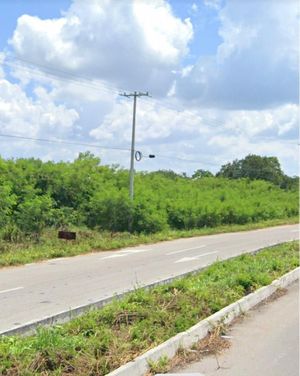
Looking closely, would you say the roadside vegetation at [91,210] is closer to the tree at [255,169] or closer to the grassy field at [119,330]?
the grassy field at [119,330]

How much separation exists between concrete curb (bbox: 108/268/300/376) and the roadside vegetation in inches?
361

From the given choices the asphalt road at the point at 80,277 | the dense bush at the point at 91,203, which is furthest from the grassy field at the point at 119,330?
the dense bush at the point at 91,203

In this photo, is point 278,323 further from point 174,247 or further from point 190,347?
point 174,247

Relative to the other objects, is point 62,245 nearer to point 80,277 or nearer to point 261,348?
point 80,277

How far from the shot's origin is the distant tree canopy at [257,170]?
330ft

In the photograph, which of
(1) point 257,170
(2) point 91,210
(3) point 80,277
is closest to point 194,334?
(3) point 80,277

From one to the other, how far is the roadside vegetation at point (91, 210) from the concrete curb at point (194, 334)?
918cm

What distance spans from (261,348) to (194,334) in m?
0.89

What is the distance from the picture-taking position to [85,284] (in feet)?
43.6

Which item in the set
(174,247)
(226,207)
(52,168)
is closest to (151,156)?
(52,168)

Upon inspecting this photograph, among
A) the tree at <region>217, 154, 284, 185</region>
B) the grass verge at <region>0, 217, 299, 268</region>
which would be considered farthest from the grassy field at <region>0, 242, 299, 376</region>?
the tree at <region>217, 154, 284, 185</region>

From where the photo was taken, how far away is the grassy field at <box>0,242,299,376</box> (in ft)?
19.0

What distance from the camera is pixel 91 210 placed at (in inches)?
1305

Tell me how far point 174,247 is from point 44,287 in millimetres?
12690
